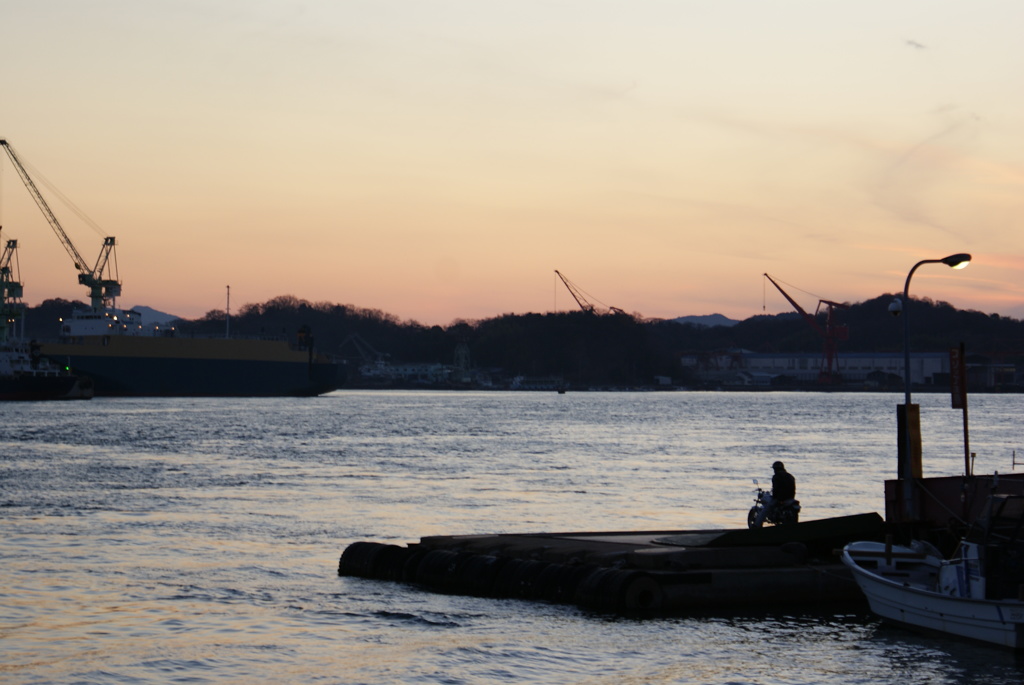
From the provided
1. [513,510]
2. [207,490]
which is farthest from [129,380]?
[513,510]

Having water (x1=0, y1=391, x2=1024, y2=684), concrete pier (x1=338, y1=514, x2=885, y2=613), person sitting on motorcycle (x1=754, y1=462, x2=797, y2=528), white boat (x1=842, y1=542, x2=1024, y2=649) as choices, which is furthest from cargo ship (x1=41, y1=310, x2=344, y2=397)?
white boat (x1=842, y1=542, x2=1024, y2=649)

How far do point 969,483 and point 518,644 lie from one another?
857 cm

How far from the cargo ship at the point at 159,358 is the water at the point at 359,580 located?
231 ft

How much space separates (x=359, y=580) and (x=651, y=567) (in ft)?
20.7

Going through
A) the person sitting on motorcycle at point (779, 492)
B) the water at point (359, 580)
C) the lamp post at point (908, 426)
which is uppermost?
the lamp post at point (908, 426)

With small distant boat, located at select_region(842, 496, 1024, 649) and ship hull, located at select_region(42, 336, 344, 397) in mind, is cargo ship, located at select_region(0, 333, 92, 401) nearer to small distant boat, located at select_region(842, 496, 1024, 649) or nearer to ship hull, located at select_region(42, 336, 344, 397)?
ship hull, located at select_region(42, 336, 344, 397)

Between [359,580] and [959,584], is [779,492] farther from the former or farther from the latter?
[359,580]

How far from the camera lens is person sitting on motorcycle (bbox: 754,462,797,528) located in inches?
829

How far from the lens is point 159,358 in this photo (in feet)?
465

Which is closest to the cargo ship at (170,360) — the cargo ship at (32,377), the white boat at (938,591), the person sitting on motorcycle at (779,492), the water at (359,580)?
the cargo ship at (32,377)

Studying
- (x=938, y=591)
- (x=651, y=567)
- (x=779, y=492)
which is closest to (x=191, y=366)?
(x=779, y=492)

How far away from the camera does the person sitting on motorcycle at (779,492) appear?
69.1ft

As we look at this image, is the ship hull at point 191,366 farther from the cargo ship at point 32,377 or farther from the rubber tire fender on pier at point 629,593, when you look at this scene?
the rubber tire fender on pier at point 629,593

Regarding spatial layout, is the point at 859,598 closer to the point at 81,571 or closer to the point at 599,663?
the point at 599,663
